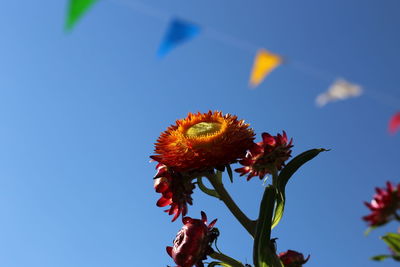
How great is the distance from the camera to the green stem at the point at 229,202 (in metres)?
1.31

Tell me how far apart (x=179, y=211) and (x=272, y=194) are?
0.25 meters

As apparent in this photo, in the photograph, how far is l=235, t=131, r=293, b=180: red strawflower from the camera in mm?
1291

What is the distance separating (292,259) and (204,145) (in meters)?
0.37

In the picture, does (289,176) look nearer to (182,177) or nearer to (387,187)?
(182,177)

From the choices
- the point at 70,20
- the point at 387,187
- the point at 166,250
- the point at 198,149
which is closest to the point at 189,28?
the point at 70,20

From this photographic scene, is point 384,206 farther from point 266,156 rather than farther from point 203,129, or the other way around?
point 203,129

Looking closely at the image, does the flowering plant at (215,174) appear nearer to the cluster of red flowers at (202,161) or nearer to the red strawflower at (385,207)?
the cluster of red flowers at (202,161)

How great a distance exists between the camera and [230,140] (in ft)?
4.36

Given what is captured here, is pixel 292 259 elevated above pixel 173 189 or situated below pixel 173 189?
below

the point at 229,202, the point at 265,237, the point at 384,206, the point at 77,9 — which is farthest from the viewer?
the point at 229,202

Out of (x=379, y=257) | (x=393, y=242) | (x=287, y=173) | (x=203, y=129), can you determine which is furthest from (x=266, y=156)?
(x=379, y=257)

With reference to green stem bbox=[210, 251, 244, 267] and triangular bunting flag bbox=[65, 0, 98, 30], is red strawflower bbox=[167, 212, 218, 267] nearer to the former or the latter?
green stem bbox=[210, 251, 244, 267]

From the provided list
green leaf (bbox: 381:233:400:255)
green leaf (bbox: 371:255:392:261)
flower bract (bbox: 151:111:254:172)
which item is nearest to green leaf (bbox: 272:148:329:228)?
flower bract (bbox: 151:111:254:172)

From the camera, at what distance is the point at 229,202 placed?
1.35 m
